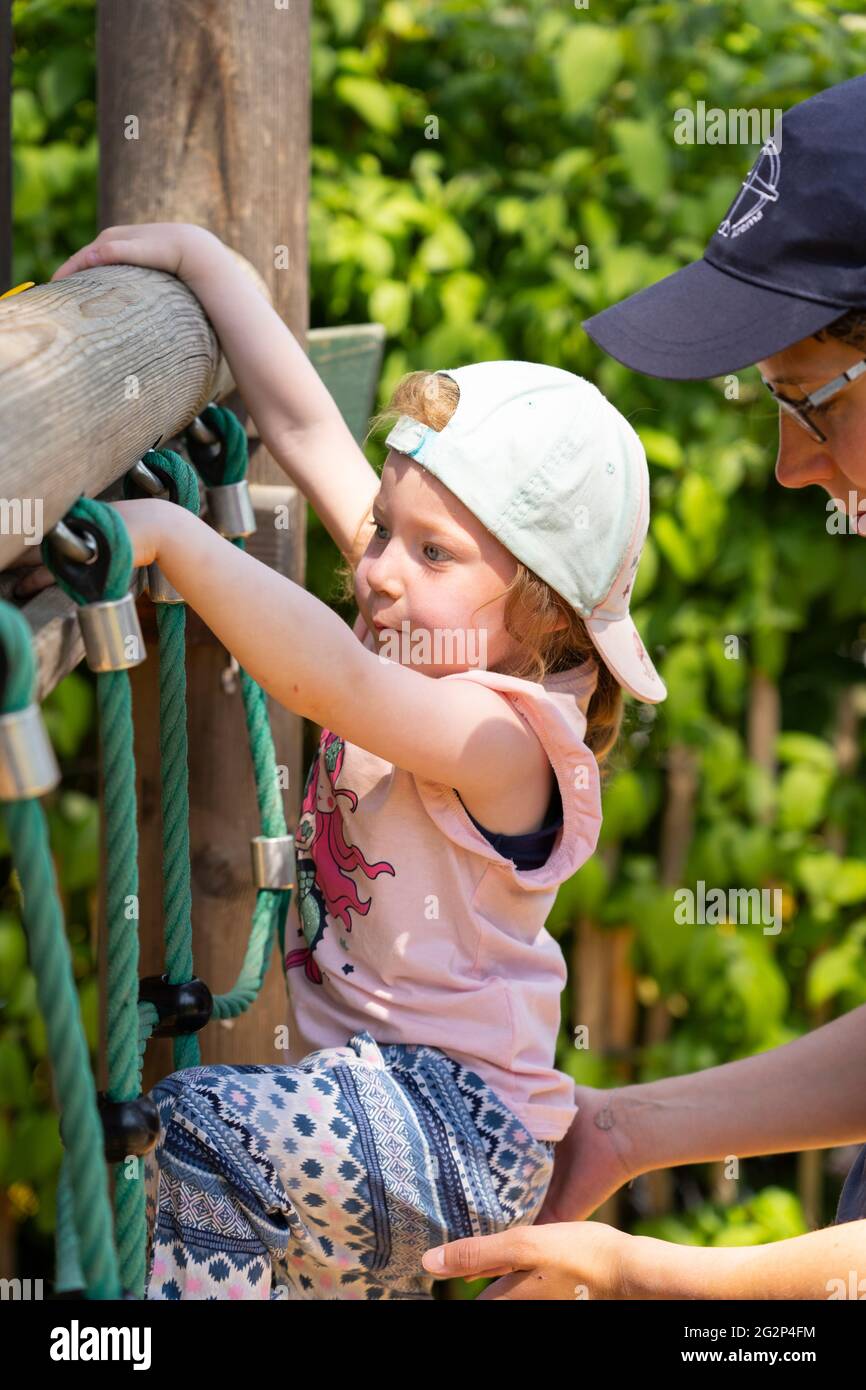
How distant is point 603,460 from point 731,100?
1.43 meters

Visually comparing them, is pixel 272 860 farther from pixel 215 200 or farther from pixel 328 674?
pixel 215 200

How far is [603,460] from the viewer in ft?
4.82

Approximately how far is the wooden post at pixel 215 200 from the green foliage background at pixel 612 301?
31.5 inches

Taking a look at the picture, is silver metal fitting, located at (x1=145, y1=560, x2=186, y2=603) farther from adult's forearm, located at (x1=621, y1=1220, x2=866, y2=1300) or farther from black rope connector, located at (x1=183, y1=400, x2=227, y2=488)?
adult's forearm, located at (x1=621, y1=1220, x2=866, y2=1300)

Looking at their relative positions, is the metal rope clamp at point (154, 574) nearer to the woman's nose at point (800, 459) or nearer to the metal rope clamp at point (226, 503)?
the metal rope clamp at point (226, 503)

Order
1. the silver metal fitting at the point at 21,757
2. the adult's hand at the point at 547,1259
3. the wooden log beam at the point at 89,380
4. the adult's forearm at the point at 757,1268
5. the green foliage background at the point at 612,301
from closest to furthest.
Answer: the silver metal fitting at the point at 21,757 < the wooden log beam at the point at 89,380 < the adult's forearm at the point at 757,1268 < the adult's hand at the point at 547,1259 < the green foliage background at the point at 612,301

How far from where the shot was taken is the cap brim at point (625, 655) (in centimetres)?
150

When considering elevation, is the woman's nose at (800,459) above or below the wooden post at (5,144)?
A: below

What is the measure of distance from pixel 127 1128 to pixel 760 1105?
723 mm

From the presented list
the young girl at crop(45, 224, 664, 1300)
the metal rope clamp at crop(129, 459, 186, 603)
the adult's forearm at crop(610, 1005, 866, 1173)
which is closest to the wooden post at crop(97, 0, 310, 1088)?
the young girl at crop(45, 224, 664, 1300)

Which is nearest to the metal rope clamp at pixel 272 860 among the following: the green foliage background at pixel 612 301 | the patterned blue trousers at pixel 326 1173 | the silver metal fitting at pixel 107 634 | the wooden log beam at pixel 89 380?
the patterned blue trousers at pixel 326 1173

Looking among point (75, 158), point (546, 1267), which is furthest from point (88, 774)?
point (546, 1267)
